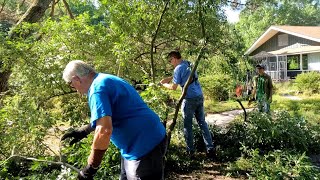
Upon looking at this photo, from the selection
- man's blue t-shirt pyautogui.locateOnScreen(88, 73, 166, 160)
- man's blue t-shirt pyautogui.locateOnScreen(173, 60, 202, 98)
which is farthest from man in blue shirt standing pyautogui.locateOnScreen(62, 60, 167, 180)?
man's blue t-shirt pyautogui.locateOnScreen(173, 60, 202, 98)

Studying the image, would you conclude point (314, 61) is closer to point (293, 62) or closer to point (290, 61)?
point (293, 62)

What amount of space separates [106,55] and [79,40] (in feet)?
1.77

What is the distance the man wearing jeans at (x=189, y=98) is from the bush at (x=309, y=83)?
45.2ft

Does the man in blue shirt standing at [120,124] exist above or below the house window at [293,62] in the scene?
below

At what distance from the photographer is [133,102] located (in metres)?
2.83

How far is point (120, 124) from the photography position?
9.22 feet

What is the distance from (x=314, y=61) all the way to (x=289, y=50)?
2.40 metres

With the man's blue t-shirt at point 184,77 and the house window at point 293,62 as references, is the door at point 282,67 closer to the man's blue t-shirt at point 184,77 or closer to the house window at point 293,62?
the house window at point 293,62

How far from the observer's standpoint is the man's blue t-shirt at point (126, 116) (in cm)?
261

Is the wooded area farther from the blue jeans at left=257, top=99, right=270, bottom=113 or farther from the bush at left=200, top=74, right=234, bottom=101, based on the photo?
the bush at left=200, top=74, right=234, bottom=101

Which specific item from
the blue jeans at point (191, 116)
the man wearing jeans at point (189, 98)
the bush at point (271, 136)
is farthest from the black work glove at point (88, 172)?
the bush at point (271, 136)

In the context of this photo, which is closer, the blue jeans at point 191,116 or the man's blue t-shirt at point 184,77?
the man's blue t-shirt at point 184,77

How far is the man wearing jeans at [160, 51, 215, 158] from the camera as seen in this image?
213 inches

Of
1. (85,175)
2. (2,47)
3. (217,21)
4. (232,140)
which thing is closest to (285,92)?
(232,140)
